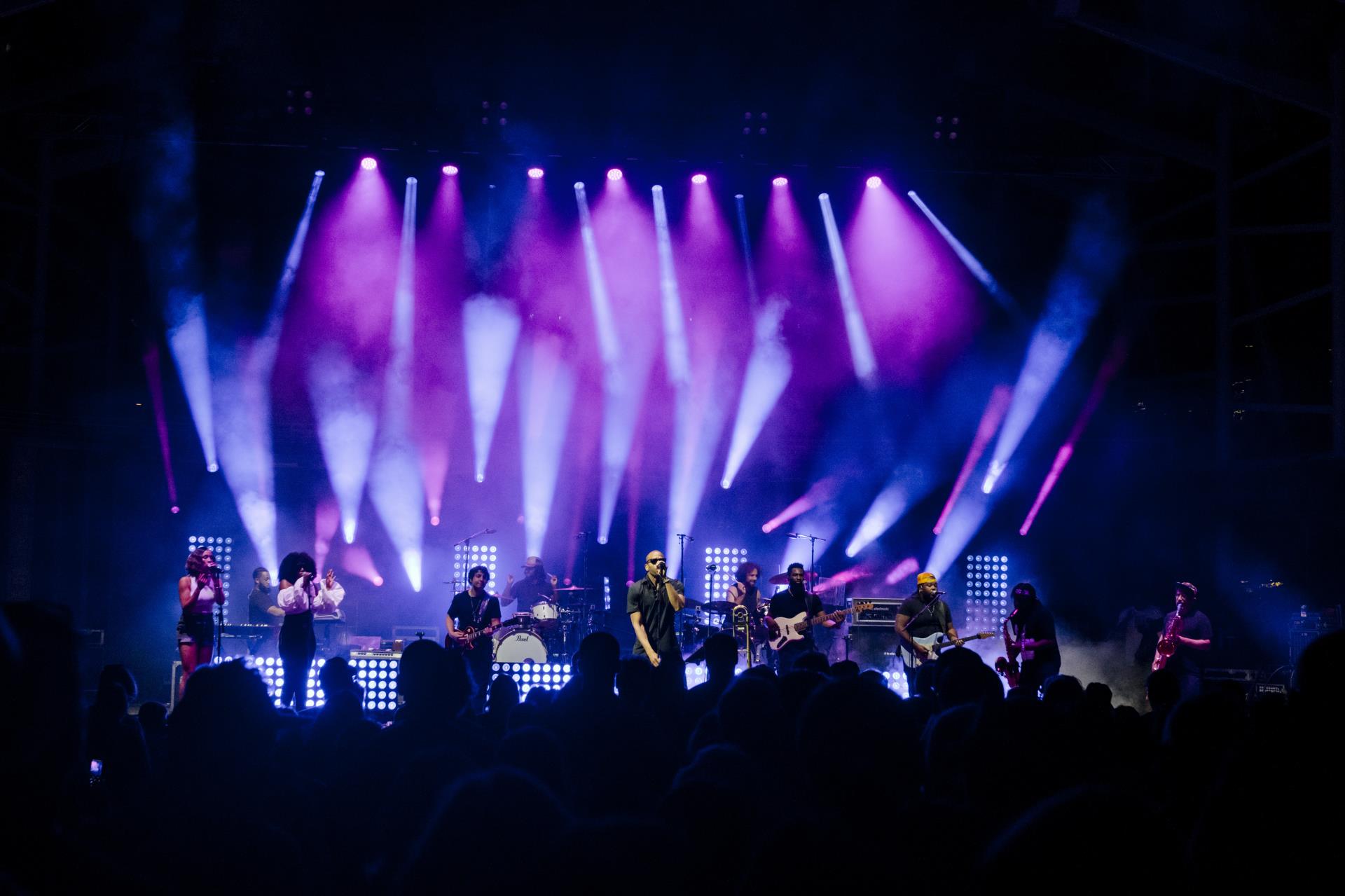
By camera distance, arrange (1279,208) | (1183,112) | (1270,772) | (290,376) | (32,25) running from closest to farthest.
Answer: (1270,772) < (32,25) < (1279,208) < (1183,112) < (290,376)

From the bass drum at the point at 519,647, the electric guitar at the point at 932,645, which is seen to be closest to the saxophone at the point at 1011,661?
the electric guitar at the point at 932,645

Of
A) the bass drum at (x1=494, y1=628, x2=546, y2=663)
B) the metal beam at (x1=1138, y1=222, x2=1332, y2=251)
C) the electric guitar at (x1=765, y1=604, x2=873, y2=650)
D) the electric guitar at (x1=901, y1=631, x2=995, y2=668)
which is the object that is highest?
the metal beam at (x1=1138, y1=222, x2=1332, y2=251)

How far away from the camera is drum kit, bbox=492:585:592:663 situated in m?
13.5

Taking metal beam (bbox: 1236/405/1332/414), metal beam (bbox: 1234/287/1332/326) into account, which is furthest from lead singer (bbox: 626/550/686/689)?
metal beam (bbox: 1234/287/1332/326)

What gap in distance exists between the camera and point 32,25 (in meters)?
12.3

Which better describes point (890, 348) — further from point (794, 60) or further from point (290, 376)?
point (290, 376)

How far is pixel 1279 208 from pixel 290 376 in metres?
15.1

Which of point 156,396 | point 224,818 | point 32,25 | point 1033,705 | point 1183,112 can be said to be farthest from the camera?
point 156,396

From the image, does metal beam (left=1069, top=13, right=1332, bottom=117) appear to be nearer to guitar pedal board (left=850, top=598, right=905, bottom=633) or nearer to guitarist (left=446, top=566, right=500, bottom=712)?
guitar pedal board (left=850, top=598, right=905, bottom=633)

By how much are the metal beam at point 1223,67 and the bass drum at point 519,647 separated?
1013cm

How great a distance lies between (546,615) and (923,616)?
5655 millimetres

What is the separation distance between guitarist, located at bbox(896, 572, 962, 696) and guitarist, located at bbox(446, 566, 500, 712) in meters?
4.51

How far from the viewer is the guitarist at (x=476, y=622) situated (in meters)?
10.5

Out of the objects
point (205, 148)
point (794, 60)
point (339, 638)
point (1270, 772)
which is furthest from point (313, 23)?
point (1270, 772)
